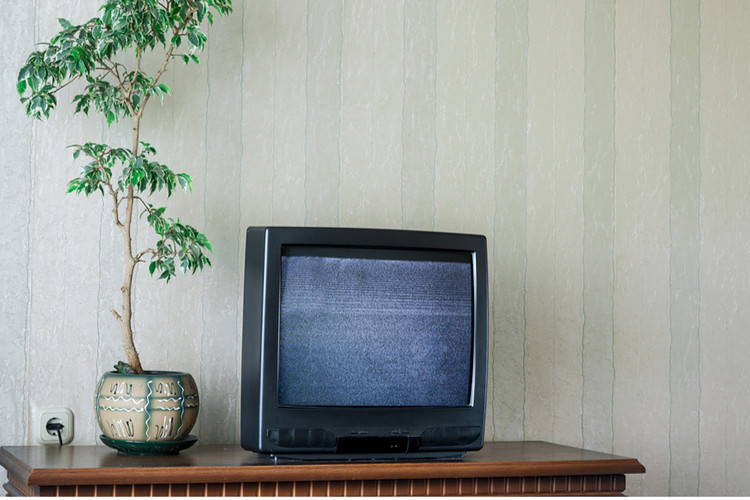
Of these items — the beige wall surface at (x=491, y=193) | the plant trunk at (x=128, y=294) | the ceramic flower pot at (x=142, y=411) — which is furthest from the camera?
the beige wall surface at (x=491, y=193)

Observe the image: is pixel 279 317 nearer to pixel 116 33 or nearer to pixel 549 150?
pixel 116 33

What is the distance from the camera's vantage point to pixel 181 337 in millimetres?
2094

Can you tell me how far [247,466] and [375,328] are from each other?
0.41m

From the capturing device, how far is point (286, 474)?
5.55 ft

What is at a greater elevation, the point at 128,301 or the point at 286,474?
the point at 128,301

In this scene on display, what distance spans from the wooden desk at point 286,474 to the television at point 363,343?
75 mm

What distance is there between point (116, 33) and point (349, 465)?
1.02 m

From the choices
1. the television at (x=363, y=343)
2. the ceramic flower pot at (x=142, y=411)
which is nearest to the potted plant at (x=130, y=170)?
the ceramic flower pot at (x=142, y=411)

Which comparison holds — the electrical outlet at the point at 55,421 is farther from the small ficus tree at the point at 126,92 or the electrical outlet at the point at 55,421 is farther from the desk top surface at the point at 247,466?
the small ficus tree at the point at 126,92

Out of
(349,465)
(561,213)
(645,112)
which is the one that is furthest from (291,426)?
(645,112)

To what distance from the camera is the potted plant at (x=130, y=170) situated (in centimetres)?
177

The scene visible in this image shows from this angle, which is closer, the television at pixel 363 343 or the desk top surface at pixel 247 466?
the desk top surface at pixel 247 466

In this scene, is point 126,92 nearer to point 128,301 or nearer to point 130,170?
point 130,170

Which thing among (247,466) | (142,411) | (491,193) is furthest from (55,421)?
(491,193)
